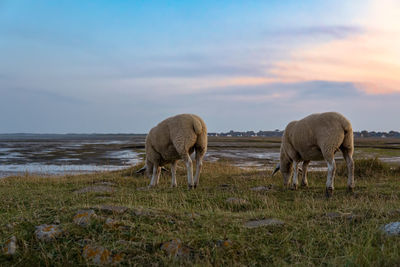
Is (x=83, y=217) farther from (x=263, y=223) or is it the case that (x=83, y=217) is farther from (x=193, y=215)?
(x=263, y=223)

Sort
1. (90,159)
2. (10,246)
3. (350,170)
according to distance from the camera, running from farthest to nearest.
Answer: (90,159)
(350,170)
(10,246)

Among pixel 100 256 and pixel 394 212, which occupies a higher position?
pixel 394 212

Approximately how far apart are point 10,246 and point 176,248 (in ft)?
8.06

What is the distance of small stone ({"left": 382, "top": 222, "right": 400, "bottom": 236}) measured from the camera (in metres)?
5.36

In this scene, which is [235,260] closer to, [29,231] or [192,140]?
[29,231]

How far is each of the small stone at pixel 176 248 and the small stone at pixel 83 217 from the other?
1517mm

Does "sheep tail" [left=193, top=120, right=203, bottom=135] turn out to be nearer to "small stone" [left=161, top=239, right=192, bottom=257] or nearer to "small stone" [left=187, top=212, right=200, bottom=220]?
"small stone" [left=187, top=212, right=200, bottom=220]

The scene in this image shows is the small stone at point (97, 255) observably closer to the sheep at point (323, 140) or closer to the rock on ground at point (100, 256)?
the rock on ground at point (100, 256)

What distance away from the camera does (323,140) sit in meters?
9.75

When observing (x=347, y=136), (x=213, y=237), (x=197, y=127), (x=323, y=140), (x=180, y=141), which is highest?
(x=197, y=127)

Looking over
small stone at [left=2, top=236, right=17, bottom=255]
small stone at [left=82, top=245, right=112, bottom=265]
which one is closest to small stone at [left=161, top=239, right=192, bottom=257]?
small stone at [left=82, top=245, right=112, bottom=265]

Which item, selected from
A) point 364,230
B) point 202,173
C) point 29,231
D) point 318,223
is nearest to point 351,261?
point 364,230

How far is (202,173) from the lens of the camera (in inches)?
623

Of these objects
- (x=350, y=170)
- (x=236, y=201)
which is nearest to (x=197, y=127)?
(x=236, y=201)
